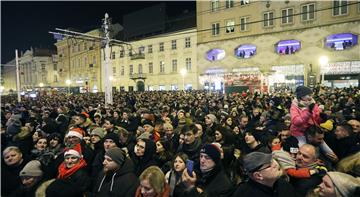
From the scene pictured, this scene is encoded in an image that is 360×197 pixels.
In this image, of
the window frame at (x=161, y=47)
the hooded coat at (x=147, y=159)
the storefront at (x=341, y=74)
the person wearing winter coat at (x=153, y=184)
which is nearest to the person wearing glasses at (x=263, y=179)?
the person wearing winter coat at (x=153, y=184)

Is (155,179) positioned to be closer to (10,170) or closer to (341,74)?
(10,170)

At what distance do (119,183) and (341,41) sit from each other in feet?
110

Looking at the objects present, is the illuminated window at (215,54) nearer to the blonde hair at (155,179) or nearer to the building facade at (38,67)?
the blonde hair at (155,179)

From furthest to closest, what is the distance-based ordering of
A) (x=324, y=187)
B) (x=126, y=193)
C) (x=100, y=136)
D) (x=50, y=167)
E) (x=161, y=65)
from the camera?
A: 1. (x=161, y=65)
2. (x=100, y=136)
3. (x=50, y=167)
4. (x=126, y=193)
5. (x=324, y=187)

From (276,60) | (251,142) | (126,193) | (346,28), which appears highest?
(346,28)

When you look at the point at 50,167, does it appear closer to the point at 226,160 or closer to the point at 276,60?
the point at 226,160

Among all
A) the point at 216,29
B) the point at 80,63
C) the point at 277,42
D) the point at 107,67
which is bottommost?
the point at 107,67

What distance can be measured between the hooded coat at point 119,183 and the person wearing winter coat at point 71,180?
0.73ft

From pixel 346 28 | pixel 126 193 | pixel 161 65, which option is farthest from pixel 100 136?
pixel 161 65

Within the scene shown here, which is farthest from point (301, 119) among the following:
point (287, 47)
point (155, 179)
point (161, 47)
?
point (161, 47)

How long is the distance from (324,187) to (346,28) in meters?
33.2

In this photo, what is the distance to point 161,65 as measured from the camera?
165ft

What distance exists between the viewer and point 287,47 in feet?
115

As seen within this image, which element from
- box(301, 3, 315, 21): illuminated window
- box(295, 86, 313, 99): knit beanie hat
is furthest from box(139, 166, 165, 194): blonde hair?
box(301, 3, 315, 21): illuminated window
